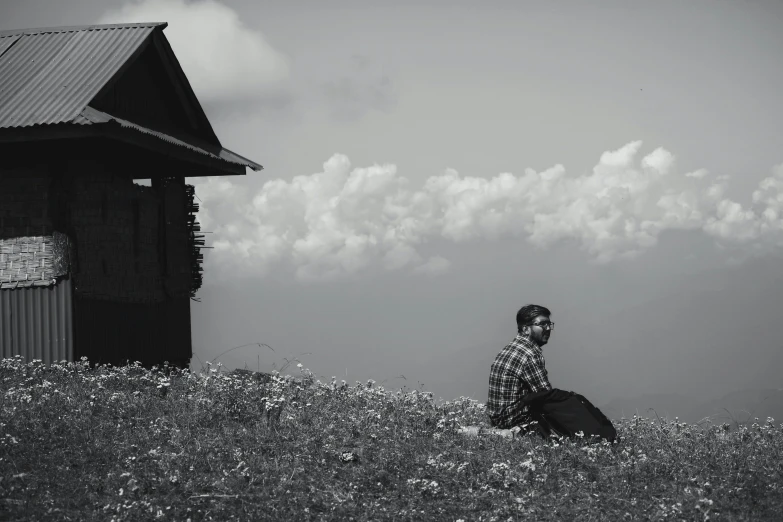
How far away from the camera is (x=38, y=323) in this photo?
14.7 m

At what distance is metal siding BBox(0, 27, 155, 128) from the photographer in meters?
13.9

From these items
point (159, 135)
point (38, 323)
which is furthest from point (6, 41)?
point (38, 323)

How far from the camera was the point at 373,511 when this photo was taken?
26.6 feet

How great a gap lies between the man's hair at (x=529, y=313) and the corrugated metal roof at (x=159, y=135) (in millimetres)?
7284

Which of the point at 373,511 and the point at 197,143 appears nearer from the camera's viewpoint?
the point at 373,511

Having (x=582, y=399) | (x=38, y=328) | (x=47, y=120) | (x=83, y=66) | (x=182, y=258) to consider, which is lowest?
(x=582, y=399)

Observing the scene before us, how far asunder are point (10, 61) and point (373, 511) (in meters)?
12.3

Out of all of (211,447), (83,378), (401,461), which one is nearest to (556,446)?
(401,461)

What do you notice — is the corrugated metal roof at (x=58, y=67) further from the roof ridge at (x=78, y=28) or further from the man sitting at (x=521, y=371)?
the man sitting at (x=521, y=371)

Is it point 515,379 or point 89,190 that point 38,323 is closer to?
point 89,190

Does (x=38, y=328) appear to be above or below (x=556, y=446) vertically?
above

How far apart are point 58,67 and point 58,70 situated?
16 centimetres

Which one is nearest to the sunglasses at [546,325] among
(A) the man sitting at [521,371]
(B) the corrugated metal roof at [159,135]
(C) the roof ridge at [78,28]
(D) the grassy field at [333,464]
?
(A) the man sitting at [521,371]

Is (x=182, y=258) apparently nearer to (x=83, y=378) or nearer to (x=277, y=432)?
(x=83, y=378)
